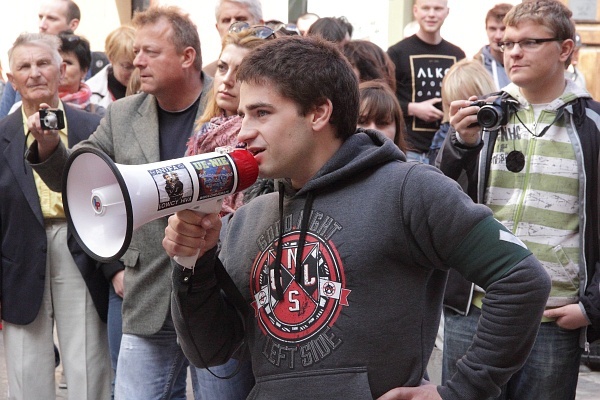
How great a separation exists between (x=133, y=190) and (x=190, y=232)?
0.29 meters

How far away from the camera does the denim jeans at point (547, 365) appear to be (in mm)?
4035

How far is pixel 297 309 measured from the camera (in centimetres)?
271

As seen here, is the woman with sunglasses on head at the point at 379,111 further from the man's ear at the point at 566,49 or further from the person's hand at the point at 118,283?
the person's hand at the point at 118,283

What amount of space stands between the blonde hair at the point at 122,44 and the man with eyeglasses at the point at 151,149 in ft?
7.64

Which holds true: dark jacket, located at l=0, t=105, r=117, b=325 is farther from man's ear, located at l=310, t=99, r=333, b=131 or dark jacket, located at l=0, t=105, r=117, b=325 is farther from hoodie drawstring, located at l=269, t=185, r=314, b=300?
man's ear, located at l=310, t=99, r=333, b=131

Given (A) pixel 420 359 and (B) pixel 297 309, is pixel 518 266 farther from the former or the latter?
(B) pixel 297 309

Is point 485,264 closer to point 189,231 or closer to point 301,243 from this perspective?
point 301,243

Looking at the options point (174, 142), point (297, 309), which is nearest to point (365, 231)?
point (297, 309)

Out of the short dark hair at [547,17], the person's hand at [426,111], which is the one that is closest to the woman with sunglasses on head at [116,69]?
the person's hand at [426,111]

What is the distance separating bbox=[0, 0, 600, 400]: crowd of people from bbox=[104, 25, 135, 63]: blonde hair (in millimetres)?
17

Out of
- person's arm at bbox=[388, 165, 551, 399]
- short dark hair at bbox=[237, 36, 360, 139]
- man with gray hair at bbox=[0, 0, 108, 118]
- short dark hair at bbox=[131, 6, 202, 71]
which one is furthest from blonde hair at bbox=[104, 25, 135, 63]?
person's arm at bbox=[388, 165, 551, 399]

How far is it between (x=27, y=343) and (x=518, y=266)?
3397 mm

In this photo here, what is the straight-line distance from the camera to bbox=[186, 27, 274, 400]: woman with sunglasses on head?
152 inches

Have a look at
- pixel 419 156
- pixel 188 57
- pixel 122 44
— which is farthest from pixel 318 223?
pixel 122 44
